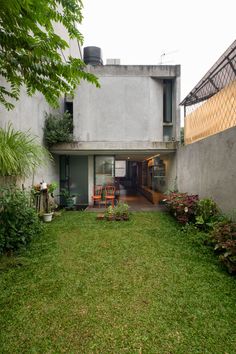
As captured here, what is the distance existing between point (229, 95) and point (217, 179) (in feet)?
6.20

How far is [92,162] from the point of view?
8461 millimetres

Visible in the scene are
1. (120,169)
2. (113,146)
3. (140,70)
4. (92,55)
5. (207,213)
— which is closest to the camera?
(207,213)

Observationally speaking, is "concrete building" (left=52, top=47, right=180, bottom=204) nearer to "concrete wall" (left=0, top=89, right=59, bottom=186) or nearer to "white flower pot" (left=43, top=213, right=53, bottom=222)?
"concrete wall" (left=0, top=89, right=59, bottom=186)

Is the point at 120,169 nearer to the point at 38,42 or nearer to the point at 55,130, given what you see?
the point at 55,130

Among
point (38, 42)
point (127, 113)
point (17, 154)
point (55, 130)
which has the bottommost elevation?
point (17, 154)

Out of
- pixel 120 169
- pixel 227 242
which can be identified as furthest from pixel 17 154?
pixel 120 169

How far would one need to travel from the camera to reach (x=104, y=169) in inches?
335

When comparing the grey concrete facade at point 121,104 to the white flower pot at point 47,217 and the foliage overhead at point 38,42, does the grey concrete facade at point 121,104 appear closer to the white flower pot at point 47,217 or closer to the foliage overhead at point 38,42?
the white flower pot at point 47,217

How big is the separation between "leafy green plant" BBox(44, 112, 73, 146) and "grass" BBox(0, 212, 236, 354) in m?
4.16

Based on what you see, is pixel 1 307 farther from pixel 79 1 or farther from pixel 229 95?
pixel 229 95

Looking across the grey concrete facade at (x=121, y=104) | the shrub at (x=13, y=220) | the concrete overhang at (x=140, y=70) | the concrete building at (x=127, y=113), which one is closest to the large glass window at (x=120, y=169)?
the concrete building at (x=127, y=113)

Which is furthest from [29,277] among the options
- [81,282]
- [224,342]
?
[224,342]

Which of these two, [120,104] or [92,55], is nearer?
[120,104]

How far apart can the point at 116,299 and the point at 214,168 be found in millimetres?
3636
